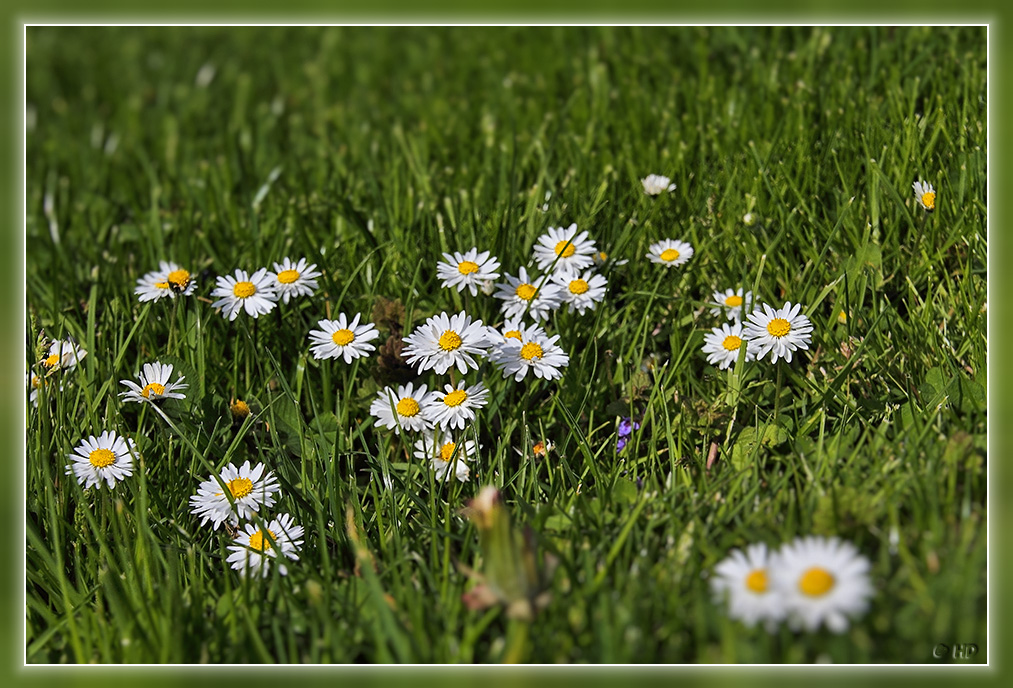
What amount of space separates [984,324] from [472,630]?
1.43 metres

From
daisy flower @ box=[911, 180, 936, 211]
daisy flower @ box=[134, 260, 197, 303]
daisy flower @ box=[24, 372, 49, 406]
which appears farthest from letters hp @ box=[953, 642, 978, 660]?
daisy flower @ box=[24, 372, 49, 406]

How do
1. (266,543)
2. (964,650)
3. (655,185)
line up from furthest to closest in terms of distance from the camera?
(655,185) < (266,543) < (964,650)

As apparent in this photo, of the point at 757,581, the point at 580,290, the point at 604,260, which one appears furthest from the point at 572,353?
the point at 757,581

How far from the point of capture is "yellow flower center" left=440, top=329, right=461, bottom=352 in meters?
2.14

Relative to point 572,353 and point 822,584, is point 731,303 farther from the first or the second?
point 822,584

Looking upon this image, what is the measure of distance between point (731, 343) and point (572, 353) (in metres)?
0.39

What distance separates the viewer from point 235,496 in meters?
2.02

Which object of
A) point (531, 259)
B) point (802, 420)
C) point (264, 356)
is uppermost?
point (531, 259)

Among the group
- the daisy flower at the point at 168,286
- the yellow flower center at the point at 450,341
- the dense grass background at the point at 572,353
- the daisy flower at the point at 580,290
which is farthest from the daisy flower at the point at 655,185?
the daisy flower at the point at 168,286

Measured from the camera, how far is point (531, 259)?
273 centimetres

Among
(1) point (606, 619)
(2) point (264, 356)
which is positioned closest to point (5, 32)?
(2) point (264, 356)

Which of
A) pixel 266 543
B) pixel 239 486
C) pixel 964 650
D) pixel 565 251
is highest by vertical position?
pixel 565 251

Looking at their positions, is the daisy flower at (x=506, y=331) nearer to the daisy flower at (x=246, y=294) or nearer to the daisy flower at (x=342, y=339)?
the daisy flower at (x=342, y=339)

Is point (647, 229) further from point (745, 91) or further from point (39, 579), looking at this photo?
point (39, 579)
